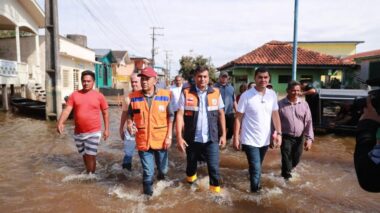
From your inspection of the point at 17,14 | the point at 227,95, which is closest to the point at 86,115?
the point at 227,95

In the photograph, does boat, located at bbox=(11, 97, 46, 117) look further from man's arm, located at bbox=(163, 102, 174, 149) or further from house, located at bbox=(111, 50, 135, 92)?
house, located at bbox=(111, 50, 135, 92)

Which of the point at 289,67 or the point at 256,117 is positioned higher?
the point at 289,67

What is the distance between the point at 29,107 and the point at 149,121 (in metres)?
12.2

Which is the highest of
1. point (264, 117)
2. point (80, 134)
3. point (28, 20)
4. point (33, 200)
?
point (28, 20)

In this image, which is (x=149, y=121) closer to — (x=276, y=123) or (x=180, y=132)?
(x=180, y=132)

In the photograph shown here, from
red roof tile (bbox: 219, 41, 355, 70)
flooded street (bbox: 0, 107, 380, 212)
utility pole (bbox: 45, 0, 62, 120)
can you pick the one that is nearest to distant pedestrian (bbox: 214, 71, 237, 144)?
flooded street (bbox: 0, 107, 380, 212)

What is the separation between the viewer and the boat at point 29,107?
14367 mm

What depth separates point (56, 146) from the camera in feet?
27.6

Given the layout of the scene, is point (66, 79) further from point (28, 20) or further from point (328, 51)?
point (328, 51)

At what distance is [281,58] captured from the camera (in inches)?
904

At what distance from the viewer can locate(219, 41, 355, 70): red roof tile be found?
72.2ft

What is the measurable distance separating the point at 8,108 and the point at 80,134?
13772mm

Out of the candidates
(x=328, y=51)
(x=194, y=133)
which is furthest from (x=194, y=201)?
(x=328, y=51)

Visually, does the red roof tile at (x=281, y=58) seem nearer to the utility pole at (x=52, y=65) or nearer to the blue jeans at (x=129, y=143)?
the utility pole at (x=52, y=65)
